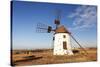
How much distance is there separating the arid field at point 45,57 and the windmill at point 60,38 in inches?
2.0

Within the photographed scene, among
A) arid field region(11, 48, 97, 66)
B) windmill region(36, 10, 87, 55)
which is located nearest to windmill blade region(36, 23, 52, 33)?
windmill region(36, 10, 87, 55)

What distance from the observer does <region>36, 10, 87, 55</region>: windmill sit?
7.13 ft

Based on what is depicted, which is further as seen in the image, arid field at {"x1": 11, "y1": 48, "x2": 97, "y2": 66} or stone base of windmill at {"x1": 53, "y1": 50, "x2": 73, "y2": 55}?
stone base of windmill at {"x1": 53, "y1": 50, "x2": 73, "y2": 55}

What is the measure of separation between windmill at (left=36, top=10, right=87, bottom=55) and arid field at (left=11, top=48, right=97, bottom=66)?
2.0 inches

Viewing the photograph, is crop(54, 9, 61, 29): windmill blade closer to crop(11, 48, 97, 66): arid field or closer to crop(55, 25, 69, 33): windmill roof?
crop(55, 25, 69, 33): windmill roof

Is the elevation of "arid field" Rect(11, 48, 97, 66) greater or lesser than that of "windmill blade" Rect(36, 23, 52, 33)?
lesser

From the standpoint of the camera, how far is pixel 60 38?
220 centimetres

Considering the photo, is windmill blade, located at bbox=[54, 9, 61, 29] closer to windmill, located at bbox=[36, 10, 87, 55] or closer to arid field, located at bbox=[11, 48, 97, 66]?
windmill, located at bbox=[36, 10, 87, 55]

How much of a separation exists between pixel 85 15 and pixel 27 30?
662 millimetres

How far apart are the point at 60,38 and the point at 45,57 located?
251 millimetres

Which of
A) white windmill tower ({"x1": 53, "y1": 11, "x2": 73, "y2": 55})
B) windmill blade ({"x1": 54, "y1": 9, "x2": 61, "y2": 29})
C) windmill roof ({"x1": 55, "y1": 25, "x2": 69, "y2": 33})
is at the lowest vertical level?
white windmill tower ({"x1": 53, "y1": 11, "x2": 73, "y2": 55})

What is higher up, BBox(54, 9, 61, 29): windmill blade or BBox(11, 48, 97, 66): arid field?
BBox(54, 9, 61, 29): windmill blade
